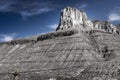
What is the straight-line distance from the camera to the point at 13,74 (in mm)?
134750

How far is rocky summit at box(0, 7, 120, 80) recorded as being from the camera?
116500 mm

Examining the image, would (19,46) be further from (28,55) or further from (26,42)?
(28,55)

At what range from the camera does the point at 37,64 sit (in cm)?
14250

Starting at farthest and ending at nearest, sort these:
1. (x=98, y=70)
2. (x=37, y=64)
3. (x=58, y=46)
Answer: (x=58, y=46) → (x=37, y=64) → (x=98, y=70)

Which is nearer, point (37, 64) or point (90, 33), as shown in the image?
point (37, 64)

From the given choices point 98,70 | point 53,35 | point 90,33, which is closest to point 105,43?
point 90,33

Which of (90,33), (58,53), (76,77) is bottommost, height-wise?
(76,77)

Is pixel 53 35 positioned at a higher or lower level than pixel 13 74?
higher

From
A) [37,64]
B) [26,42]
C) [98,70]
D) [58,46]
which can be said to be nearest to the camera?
[98,70]

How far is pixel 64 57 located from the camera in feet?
461

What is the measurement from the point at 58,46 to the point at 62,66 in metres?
21.8

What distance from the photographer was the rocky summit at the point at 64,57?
4587 inches

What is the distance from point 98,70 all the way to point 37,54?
47356mm

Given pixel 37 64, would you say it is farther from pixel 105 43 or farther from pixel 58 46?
pixel 105 43
